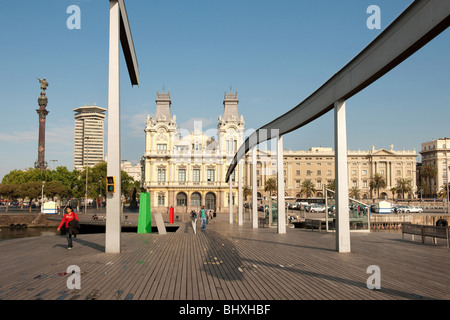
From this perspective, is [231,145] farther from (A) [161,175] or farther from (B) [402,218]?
(B) [402,218]

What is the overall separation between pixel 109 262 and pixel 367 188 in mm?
114457

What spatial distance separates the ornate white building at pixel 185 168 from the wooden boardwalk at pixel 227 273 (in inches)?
2121

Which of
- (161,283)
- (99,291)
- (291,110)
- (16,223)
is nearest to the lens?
(99,291)

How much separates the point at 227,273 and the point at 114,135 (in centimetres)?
656

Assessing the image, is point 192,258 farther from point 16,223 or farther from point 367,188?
point 367,188

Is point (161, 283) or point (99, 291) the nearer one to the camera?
point (99, 291)

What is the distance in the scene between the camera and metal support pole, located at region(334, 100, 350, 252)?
12445mm

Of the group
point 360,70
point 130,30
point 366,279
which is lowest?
point 366,279

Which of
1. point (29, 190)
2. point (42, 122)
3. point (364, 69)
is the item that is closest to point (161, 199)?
point (29, 190)

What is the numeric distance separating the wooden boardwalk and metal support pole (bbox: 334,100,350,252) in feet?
1.90

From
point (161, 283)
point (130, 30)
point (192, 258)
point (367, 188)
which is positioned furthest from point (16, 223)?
point (367, 188)

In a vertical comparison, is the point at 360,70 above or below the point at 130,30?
below
